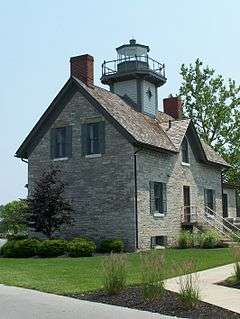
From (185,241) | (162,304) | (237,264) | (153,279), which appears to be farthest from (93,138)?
(162,304)

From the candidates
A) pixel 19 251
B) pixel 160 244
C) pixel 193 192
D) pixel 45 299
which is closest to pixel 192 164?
pixel 193 192

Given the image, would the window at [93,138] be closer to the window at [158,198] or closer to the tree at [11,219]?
the window at [158,198]

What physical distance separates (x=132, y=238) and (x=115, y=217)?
1.33m

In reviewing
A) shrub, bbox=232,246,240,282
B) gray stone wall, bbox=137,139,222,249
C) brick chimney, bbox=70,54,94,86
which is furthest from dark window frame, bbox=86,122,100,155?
shrub, bbox=232,246,240,282

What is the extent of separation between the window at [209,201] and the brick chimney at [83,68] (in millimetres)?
10109

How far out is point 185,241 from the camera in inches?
1089

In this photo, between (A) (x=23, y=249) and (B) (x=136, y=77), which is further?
(B) (x=136, y=77)

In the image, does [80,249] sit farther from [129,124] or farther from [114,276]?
[114,276]

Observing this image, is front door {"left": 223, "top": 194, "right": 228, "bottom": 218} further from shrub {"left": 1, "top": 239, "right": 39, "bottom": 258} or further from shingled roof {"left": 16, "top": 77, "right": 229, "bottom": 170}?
shrub {"left": 1, "top": 239, "right": 39, "bottom": 258}

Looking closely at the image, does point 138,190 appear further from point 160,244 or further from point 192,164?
Answer: point 192,164

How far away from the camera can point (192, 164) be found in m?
31.5

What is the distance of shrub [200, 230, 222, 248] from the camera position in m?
26.7

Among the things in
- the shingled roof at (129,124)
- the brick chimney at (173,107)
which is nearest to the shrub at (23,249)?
the shingled roof at (129,124)

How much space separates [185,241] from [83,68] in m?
10.0
